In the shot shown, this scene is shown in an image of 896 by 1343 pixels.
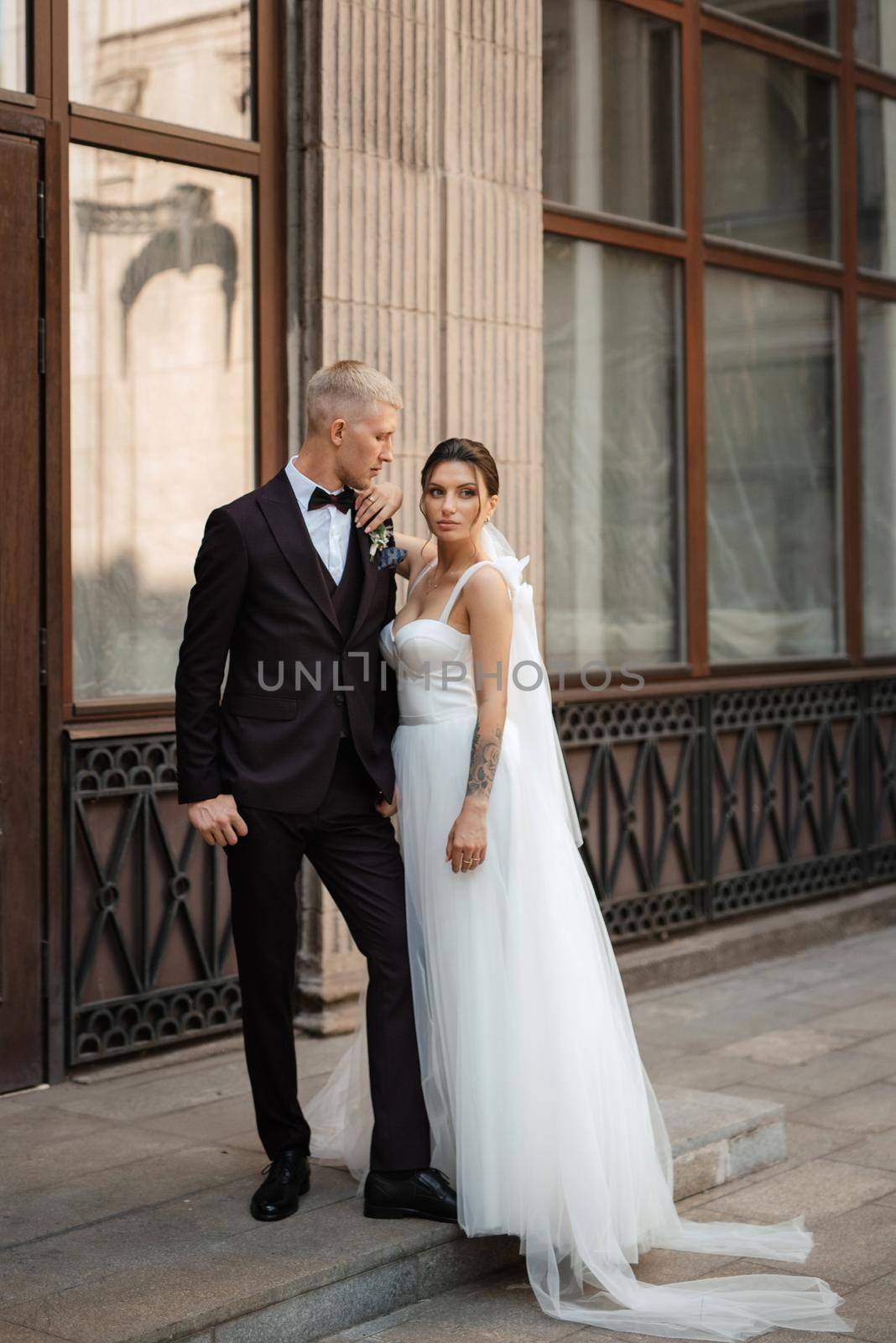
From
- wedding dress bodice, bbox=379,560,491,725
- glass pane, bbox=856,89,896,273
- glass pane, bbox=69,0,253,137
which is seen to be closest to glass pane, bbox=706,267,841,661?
glass pane, bbox=856,89,896,273

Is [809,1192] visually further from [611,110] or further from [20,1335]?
[611,110]

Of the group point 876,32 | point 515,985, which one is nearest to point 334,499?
point 515,985

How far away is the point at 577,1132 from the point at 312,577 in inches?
60.4

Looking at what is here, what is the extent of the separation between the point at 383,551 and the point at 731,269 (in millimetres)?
4982

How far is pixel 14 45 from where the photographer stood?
5.86 meters

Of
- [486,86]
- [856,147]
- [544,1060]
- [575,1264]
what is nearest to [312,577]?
[544,1060]

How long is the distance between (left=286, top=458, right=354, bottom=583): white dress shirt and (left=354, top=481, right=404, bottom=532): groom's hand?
3 cm

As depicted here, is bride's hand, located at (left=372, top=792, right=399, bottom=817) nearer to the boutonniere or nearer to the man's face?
the boutonniere

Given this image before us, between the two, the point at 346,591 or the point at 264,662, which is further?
the point at 346,591

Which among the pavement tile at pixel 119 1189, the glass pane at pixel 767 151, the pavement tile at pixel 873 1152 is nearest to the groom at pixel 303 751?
the pavement tile at pixel 119 1189

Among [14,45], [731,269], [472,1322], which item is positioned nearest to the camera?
[472,1322]

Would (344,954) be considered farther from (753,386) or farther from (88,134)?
(753,386)

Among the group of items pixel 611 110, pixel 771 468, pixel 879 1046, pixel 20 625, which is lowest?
pixel 879 1046

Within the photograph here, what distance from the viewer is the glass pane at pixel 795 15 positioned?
9.06 meters
